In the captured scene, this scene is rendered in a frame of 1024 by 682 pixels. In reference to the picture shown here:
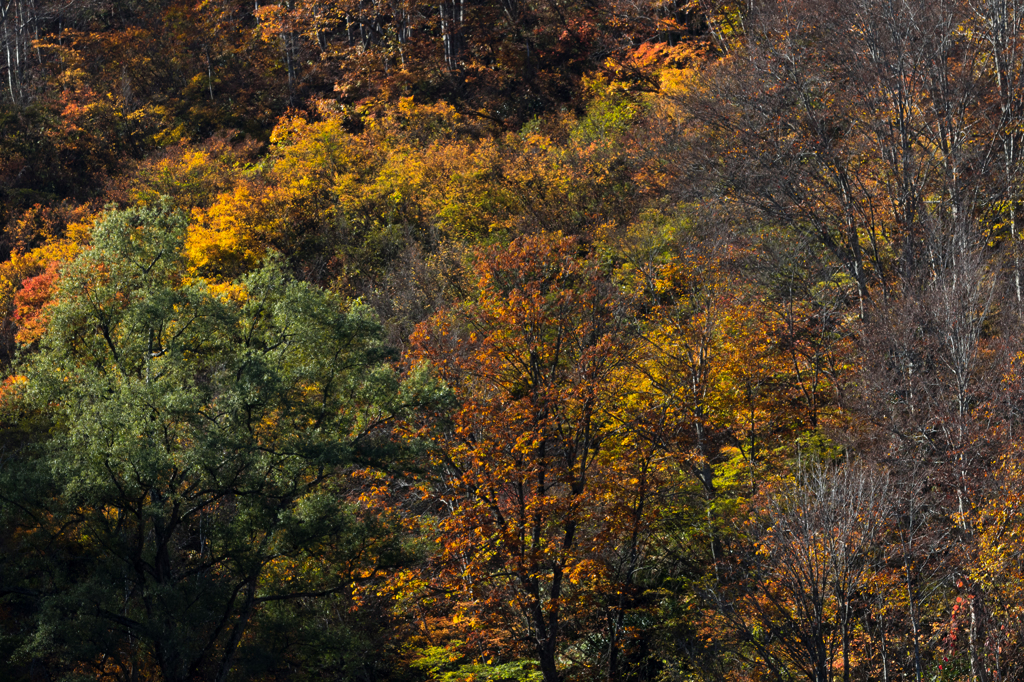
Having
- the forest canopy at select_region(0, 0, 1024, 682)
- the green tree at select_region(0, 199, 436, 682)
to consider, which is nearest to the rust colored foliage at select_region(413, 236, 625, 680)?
the forest canopy at select_region(0, 0, 1024, 682)

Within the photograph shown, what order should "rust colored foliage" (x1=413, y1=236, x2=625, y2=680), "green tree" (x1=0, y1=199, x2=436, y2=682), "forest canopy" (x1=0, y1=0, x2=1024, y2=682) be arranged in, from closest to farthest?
"forest canopy" (x1=0, y1=0, x2=1024, y2=682) → "green tree" (x1=0, y1=199, x2=436, y2=682) → "rust colored foliage" (x1=413, y1=236, x2=625, y2=680)

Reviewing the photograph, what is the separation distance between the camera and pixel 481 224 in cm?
2839

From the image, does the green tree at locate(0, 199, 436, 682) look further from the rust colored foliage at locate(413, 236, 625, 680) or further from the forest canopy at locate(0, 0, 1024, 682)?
the rust colored foliage at locate(413, 236, 625, 680)

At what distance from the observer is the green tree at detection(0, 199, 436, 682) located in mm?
14914

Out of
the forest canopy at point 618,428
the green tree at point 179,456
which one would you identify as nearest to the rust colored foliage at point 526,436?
the forest canopy at point 618,428

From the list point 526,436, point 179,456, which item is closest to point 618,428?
point 526,436

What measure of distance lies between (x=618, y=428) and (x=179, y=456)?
8.16 m

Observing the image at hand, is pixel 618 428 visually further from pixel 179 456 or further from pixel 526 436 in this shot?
pixel 179 456

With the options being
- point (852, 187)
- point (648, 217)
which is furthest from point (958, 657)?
point (648, 217)

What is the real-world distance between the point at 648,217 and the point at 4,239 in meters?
24.4

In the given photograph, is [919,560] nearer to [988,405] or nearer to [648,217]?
[988,405]

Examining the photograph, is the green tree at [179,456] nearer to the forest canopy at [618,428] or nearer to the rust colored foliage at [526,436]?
the forest canopy at [618,428]

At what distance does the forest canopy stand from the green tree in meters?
0.08

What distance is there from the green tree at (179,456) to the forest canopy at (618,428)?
8 centimetres
